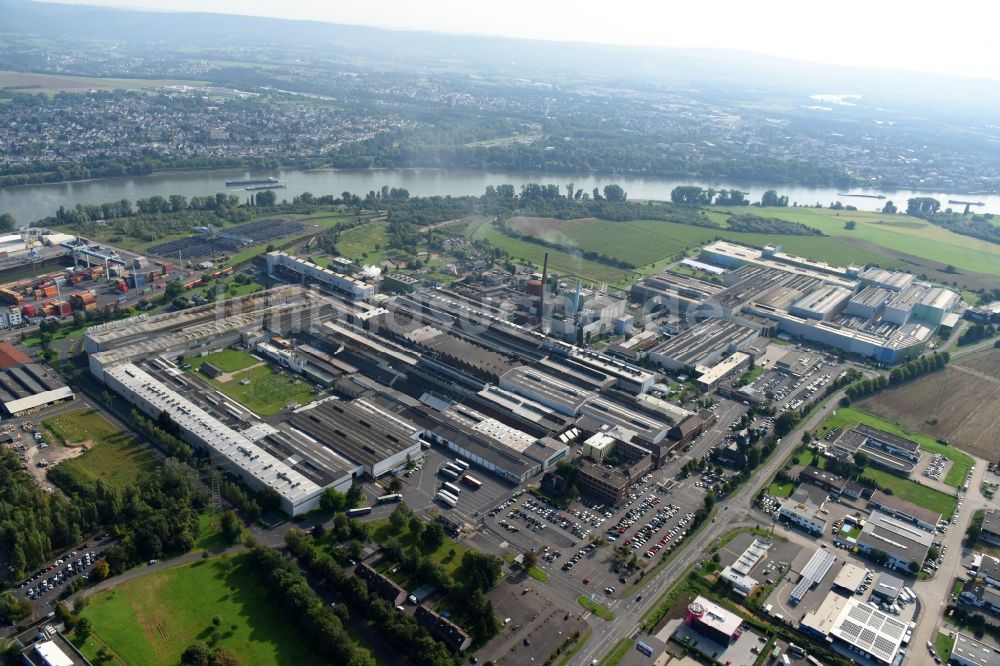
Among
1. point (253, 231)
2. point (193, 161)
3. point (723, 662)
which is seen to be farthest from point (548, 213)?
point (723, 662)

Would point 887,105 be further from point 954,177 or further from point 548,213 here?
point 548,213

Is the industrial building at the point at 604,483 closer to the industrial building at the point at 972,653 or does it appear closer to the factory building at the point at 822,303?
the industrial building at the point at 972,653

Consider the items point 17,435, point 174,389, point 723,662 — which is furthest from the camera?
point 174,389

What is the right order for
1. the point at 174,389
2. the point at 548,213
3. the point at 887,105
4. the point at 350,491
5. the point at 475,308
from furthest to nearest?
the point at 887,105, the point at 548,213, the point at 475,308, the point at 174,389, the point at 350,491

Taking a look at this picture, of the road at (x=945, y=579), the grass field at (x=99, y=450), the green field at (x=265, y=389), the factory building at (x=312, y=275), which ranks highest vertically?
the factory building at (x=312, y=275)

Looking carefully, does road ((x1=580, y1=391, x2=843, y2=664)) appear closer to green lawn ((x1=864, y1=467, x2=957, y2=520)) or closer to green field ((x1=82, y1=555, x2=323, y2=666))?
green lawn ((x1=864, y1=467, x2=957, y2=520))

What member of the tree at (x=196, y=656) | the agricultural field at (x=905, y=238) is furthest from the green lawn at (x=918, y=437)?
Result: the agricultural field at (x=905, y=238)
